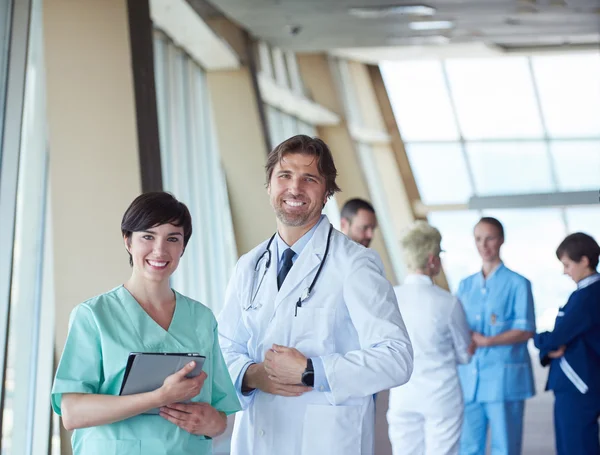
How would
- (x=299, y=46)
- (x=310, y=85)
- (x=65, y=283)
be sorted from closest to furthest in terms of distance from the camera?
(x=65, y=283), (x=299, y=46), (x=310, y=85)

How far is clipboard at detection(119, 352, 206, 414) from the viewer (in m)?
1.75

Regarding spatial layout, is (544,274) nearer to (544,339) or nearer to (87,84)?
(544,339)

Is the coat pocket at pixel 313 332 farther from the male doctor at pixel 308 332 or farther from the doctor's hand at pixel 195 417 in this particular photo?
the doctor's hand at pixel 195 417

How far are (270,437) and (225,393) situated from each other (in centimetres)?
19

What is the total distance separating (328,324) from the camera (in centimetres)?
210

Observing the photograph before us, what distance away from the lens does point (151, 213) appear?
6.43 ft

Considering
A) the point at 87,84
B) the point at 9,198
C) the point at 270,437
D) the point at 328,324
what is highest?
the point at 87,84

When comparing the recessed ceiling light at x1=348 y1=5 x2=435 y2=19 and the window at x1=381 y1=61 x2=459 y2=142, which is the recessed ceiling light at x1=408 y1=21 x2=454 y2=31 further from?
the window at x1=381 y1=61 x2=459 y2=142

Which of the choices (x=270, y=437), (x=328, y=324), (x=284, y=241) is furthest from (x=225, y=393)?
(x=284, y=241)

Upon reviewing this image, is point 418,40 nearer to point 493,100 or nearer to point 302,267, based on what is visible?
point 493,100

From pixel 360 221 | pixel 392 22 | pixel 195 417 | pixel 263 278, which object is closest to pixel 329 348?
pixel 263 278

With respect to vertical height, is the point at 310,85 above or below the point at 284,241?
above

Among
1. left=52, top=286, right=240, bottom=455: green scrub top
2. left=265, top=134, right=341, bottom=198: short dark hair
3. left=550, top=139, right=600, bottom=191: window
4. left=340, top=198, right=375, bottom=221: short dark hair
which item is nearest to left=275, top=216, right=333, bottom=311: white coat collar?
left=265, top=134, right=341, bottom=198: short dark hair

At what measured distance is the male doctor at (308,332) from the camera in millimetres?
2002
